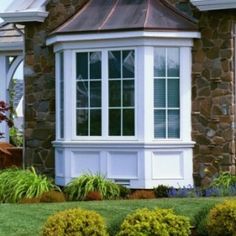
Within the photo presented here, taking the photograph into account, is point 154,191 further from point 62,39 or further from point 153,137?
point 62,39

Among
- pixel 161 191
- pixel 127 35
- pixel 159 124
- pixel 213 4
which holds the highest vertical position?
pixel 213 4

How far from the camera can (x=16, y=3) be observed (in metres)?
18.2

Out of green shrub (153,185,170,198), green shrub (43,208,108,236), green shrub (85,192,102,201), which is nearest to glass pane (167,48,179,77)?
green shrub (153,185,170,198)

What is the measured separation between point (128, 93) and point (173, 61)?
3.51 feet

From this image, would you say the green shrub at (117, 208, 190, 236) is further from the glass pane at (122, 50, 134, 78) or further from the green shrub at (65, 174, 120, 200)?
the glass pane at (122, 50, 134, 78)

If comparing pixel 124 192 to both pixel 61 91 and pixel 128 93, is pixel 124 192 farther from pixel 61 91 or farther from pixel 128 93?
pixel 61 91

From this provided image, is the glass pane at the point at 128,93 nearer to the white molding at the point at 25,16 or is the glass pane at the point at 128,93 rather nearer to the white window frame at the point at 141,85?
the white window frame at the point at 141,85

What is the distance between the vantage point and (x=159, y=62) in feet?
53.4

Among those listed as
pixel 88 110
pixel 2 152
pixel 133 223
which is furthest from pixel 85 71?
pixel 133 223

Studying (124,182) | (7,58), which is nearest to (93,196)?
(124,182)

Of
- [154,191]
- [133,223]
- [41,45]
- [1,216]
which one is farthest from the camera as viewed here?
[41,45]

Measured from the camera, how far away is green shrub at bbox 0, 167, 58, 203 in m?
15.4

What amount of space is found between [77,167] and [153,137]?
167cm

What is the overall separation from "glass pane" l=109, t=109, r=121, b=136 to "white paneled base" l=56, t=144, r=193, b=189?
0.31 meters
